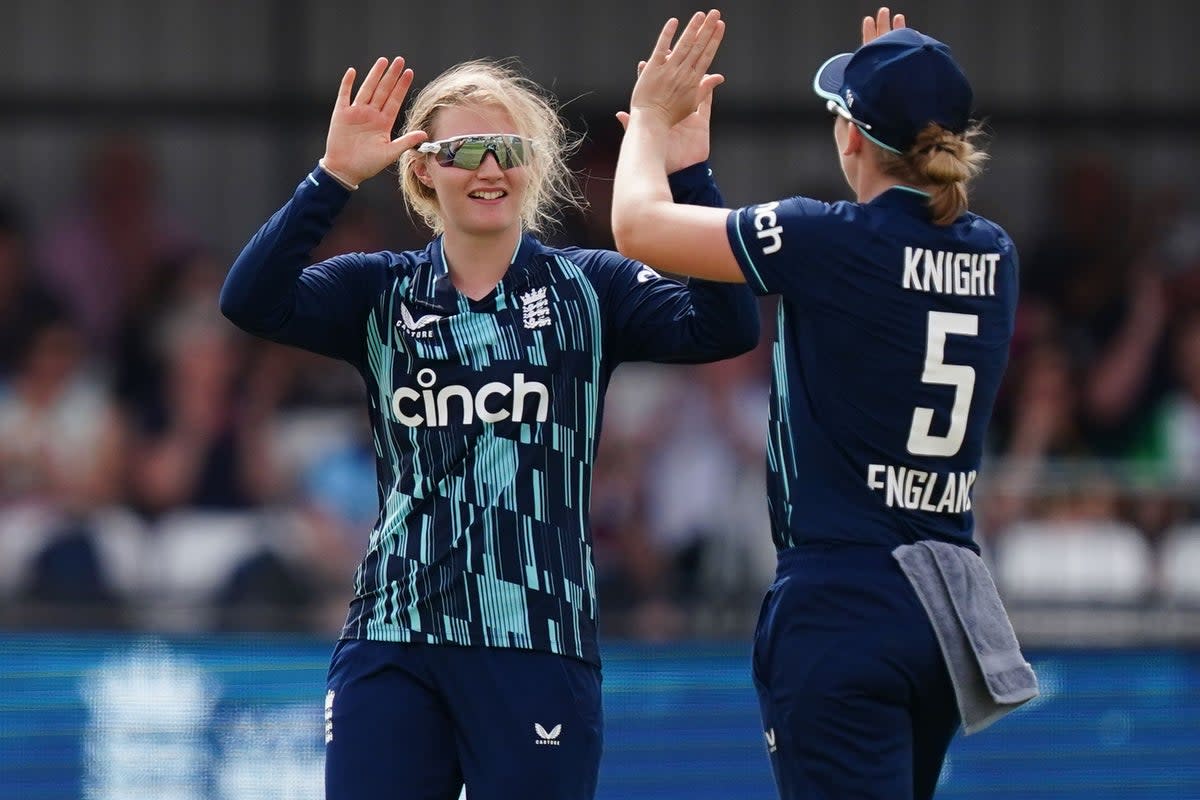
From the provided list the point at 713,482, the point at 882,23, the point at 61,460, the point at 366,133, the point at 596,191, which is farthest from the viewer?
the point at 596,191

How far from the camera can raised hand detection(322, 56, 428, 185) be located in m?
3.42

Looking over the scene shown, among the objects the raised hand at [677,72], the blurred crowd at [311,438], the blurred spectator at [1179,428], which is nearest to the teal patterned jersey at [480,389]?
the raised hand at [677,72]

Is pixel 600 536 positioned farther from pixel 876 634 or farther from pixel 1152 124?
pixel 876 634

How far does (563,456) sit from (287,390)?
5.54m

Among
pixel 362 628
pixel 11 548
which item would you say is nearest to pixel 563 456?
pixel 362 628

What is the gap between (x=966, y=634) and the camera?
3.09 m

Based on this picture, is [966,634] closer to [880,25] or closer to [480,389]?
[480,389]

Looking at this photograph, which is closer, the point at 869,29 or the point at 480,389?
the point at 480,389

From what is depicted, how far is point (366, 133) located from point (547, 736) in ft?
3.53

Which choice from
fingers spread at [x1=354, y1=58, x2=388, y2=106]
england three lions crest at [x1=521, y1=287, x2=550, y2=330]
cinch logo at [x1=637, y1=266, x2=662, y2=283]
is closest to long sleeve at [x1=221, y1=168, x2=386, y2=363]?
fingers spread at [x1=354, y1=58, x2=388, y2=106]

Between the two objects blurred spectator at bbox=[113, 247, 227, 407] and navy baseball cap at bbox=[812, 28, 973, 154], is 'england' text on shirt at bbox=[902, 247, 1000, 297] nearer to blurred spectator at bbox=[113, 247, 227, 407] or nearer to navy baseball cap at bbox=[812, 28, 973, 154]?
navy baseball cap at bbox=[812, 28, 973, 154]

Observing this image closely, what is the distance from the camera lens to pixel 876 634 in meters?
3.06

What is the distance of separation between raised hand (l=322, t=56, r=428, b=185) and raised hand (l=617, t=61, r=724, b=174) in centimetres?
41

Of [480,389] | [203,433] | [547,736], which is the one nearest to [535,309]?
[480,389]
